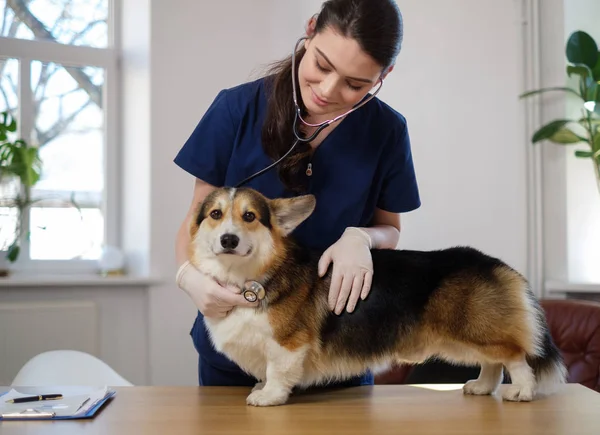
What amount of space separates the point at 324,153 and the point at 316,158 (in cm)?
2

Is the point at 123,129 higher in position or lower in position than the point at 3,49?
lower

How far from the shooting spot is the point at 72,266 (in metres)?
4.04

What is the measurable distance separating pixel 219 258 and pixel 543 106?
8.16ft

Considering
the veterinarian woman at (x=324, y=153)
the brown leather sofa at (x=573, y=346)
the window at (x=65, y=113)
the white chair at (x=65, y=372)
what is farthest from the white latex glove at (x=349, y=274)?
the window at (x=65, y=113)

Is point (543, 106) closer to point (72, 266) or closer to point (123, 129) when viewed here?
point (123, 129)

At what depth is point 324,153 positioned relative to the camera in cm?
159

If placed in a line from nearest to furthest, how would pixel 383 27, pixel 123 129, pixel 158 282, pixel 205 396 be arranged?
pixel 383 27
pixel 205 396
pixel 158 282
pixel 123 129

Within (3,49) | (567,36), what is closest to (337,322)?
(567,36)

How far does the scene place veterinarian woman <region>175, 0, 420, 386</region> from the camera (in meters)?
1.37

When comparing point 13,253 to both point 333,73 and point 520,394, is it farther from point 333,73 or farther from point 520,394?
point 520,394

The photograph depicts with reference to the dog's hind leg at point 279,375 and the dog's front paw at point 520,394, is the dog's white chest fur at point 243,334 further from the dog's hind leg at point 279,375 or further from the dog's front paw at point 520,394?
the dog's front paw at point 520,394

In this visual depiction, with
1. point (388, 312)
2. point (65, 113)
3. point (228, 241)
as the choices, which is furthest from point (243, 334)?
point (65, 113)

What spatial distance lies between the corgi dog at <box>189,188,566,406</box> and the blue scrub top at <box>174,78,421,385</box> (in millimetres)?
196

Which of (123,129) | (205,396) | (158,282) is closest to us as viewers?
(205,396)
